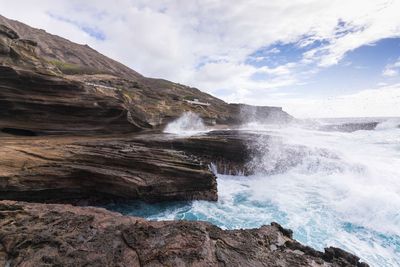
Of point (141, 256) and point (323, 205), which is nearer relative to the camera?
point (141, 256)

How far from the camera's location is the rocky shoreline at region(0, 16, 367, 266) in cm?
522

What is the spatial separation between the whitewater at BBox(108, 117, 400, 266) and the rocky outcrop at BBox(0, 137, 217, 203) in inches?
31.6

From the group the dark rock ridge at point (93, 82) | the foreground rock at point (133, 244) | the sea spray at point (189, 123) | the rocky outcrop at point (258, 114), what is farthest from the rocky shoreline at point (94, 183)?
the rocky outcrop at point (258, 114)

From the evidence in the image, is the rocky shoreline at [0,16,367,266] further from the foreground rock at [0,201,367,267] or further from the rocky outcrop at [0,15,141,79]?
the rocky outcrop at [0,15,141,79]

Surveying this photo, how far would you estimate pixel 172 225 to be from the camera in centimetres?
602

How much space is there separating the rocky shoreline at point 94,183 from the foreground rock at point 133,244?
0.07ft

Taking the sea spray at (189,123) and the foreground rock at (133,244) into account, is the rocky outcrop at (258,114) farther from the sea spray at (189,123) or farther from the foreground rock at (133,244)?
the foreground rock at (133,244)

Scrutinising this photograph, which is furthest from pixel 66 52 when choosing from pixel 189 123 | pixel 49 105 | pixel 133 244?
pixel 133 244

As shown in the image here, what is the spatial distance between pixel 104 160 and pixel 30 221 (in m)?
6.10

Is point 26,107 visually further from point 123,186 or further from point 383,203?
point 383,203

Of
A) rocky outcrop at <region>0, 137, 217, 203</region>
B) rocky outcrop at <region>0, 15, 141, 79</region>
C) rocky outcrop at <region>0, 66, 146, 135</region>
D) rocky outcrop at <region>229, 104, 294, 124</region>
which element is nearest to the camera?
rocky outcrop at <region>0, 137, 217, 203</region>

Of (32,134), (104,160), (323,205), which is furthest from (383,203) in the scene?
(32,134)

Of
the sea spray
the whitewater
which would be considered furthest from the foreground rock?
the sea spray

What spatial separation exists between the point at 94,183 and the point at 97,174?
0.46 metres
